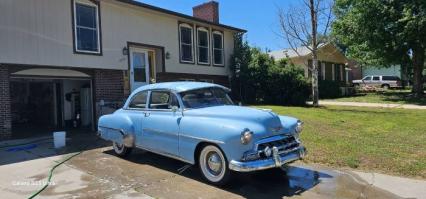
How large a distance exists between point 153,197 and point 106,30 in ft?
35.0

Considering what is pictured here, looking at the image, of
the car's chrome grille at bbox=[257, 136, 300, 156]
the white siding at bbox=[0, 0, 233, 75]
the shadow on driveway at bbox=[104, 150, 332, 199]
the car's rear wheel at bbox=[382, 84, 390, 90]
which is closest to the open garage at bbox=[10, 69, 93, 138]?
the white siding at bbox=[0, 0, 233, 75]

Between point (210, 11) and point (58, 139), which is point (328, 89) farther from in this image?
point (58, 139)

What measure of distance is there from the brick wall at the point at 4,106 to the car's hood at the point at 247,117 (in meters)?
7.62

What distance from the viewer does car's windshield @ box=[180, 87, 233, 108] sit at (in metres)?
7.81

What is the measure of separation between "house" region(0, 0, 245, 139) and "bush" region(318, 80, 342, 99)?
1106 cm

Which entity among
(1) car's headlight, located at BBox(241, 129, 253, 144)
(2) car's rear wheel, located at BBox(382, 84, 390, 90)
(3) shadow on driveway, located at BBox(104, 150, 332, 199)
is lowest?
(3) shadow on driveway, located at BBox(104, 150, 332, 199)

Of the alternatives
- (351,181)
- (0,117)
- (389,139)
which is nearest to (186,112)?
(351,181)

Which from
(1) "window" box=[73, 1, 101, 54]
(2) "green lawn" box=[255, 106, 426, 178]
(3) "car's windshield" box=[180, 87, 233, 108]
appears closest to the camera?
(3) "car's windshield" box=[180, 87, 233, 108]

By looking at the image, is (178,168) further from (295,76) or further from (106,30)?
(295,76)

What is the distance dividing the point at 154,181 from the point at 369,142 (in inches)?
239

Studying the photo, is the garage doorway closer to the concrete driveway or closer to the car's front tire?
the concrete driveway

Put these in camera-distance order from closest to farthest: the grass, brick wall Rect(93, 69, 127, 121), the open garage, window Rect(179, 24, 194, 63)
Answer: brick wall Rect(93, 69, 127, 121), the open garage, window Rect(179, 24, 194, 63), the grass

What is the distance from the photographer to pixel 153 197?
6.44m

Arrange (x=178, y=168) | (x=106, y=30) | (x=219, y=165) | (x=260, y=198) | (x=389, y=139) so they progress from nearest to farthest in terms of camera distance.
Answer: (x=260, y=198) < (x=219, y=165) < (x=178, y=168) < (x=389, y=139) < (x=106, y=30)
